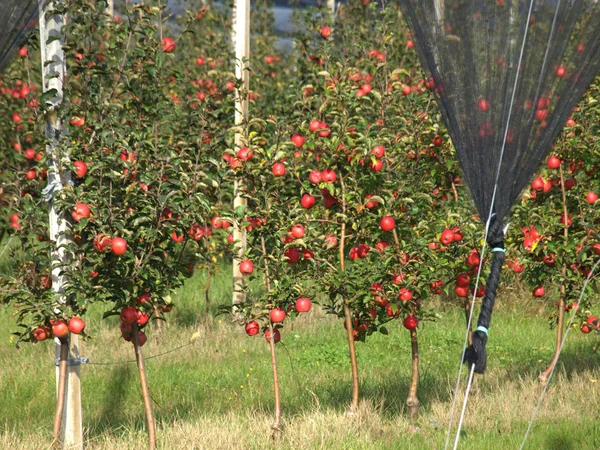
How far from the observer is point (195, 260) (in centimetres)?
1025

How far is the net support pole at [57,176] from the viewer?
4.31 m

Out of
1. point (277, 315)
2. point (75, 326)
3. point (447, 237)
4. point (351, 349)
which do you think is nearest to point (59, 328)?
point (75, 326)

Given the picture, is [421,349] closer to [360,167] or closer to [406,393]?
[406,393]

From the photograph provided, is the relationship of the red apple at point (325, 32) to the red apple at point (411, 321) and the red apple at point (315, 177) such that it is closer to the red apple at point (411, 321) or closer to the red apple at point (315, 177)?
the red apple at point (315, 177)

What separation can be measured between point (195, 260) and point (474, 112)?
7100 mm

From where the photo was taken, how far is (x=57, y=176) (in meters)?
4.32

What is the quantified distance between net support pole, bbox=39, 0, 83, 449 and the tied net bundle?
2008 millimetres

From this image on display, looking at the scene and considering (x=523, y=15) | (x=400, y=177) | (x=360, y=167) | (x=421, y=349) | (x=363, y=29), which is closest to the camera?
(x=523, y=15)

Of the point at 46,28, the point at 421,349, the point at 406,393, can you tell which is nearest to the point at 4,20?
the point at 46,28

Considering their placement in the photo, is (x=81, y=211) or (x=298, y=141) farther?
(x=298, y=141)

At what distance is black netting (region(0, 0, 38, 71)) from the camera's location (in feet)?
14.3

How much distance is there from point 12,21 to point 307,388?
10.4ft

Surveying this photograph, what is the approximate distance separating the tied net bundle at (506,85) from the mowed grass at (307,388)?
5.64 ft

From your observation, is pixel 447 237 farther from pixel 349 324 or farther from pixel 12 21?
pixel 12 21
